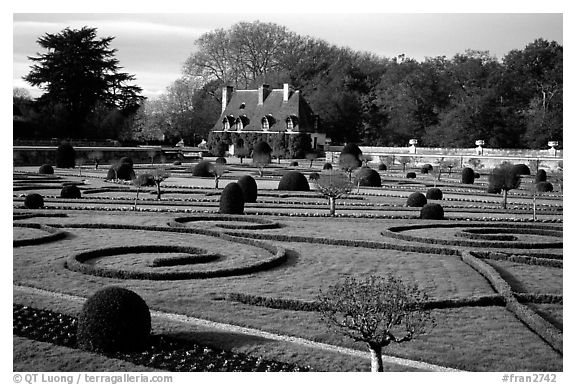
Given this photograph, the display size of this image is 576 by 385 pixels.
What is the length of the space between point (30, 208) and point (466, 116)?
115 ft

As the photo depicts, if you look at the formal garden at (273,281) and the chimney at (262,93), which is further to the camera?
the chimney at (262,93)

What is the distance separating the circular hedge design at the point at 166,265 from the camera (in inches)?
485

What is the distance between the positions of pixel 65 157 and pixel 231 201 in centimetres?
2295

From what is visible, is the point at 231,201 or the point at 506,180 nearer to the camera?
the point at 231,201

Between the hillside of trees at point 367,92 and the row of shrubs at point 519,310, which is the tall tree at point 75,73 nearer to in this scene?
the hillside of trees at point 367,92

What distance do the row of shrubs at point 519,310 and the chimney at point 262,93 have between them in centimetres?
4766

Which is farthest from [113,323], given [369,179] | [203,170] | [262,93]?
[262,93]

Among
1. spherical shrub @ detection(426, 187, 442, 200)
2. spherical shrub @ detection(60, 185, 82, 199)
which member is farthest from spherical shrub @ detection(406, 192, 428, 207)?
spherical shrub @ detection(60, 185, 82, 199)

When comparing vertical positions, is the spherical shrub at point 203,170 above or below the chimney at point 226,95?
below

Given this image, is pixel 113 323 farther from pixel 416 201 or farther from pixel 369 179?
pixel 369 179

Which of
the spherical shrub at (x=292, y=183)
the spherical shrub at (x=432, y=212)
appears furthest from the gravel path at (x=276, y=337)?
the spherical shrub at (x=292, y=183)

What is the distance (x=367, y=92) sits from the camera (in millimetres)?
63594

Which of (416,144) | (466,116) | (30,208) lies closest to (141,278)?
(30,208)
